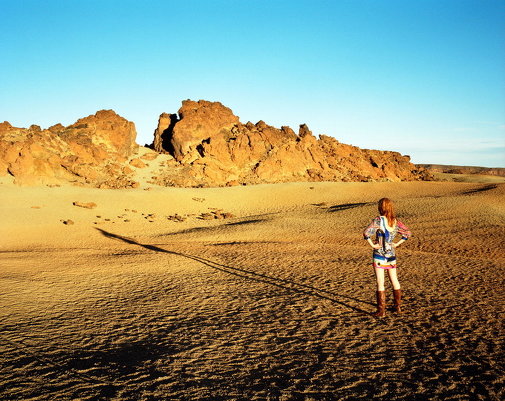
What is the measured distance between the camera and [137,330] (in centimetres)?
644

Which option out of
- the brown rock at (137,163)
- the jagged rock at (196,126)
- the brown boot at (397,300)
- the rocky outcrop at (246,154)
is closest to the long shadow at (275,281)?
the brown boot at (397,300)

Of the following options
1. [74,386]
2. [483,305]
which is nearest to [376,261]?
[483,305]

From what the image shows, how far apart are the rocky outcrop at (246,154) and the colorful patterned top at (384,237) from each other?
32794 mm

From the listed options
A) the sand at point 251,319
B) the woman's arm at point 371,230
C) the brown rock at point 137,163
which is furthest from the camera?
the brown rock at point 137,163

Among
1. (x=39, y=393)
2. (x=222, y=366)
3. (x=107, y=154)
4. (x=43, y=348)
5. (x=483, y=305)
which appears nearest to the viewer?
(x=39, y=393)

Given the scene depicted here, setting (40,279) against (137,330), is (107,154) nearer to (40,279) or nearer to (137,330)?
(40,279)

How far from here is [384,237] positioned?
6.11m

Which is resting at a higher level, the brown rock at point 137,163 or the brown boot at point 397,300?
the brown rock at point 137,163

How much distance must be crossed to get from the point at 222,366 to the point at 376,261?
325 cm

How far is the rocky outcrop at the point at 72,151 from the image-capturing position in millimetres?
33750

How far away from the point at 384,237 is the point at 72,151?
39712 mm

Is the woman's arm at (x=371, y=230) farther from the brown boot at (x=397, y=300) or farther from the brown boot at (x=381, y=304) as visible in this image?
the brown boot at (x=397, y=300)

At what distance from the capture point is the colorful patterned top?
6.09 metres

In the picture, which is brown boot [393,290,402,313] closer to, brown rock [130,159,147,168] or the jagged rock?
the jagged rock
